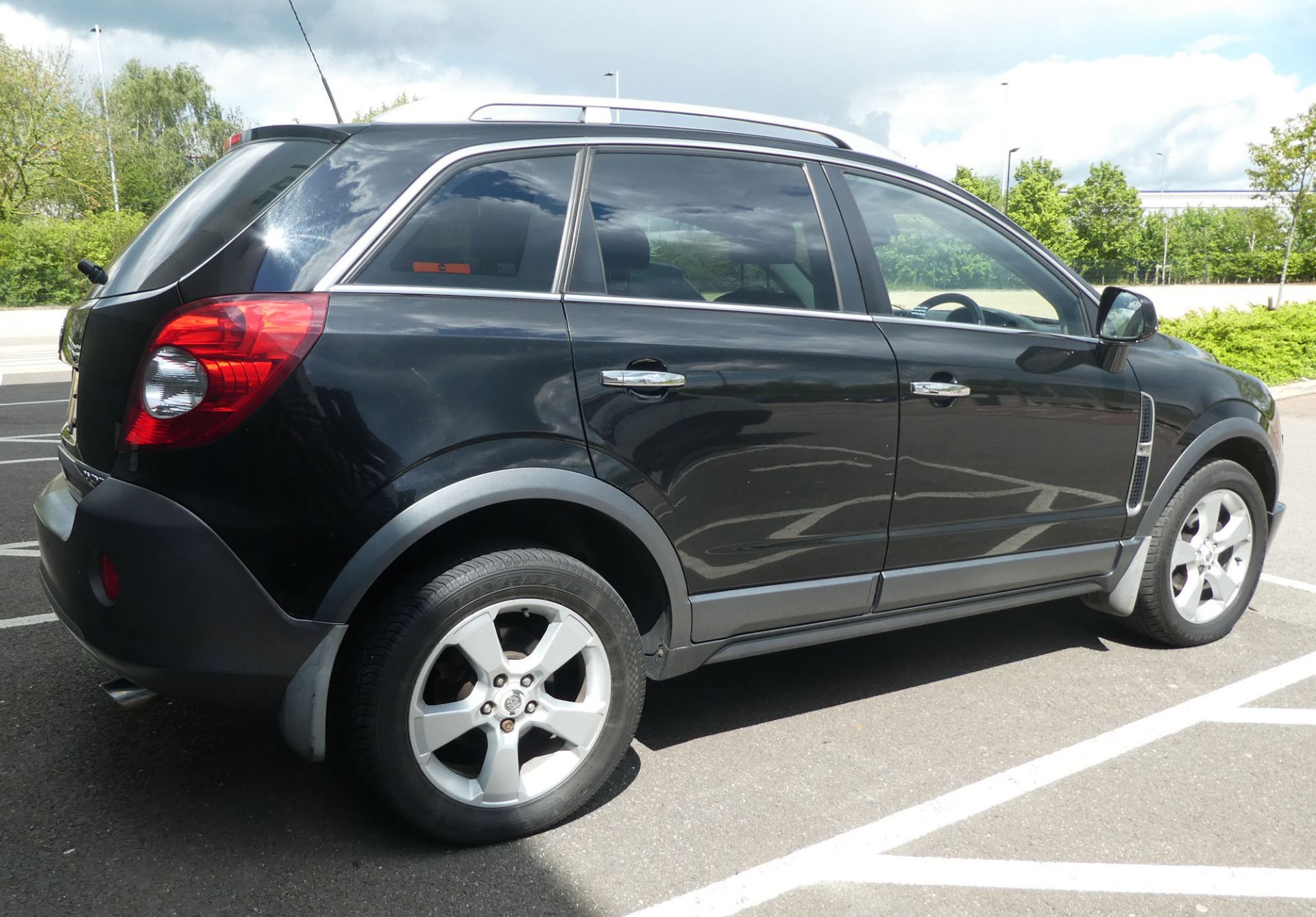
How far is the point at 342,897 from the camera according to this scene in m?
2.42

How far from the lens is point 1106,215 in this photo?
62000mm

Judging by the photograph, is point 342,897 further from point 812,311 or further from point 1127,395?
point 1127,395

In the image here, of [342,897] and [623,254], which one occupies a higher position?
[623,254]

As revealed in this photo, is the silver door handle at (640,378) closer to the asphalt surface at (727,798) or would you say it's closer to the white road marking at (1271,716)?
the asphalt surface at (727,798)

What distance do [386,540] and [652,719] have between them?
1427 millimetres

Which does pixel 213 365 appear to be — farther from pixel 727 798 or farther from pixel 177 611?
pixel 727 798

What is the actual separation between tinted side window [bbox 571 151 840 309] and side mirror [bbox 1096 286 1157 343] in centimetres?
115

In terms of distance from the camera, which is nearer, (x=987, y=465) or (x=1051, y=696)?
(x=987, y=465)

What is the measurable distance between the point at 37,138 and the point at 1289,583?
37926 millimetres

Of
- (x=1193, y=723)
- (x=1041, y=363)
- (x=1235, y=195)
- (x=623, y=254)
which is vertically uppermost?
(x=1235, y=195)

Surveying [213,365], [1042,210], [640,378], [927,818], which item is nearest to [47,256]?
[213,365]

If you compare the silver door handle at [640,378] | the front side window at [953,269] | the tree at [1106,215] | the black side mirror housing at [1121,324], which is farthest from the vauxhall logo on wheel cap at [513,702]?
the tree at [1106,215]

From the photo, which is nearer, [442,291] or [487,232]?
[442,291]

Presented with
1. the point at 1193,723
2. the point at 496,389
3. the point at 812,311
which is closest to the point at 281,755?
the point at 496,389
